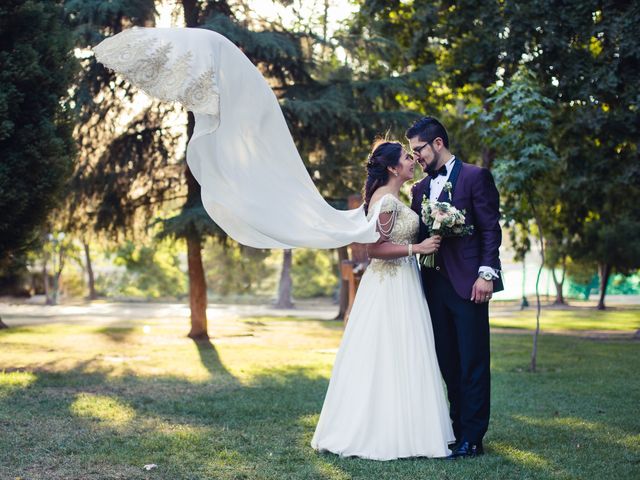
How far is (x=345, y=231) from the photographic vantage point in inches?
240

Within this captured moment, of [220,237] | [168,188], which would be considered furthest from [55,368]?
[168,188]

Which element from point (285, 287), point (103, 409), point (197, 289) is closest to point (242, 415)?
point (103, 409)

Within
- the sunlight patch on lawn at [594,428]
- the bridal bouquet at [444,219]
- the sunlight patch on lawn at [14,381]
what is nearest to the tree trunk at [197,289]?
the sunlight patch on lawn at [14,381]

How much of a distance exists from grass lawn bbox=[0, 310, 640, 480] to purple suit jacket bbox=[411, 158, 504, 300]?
1.43 metres

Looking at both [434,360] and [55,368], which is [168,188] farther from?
[434,360]

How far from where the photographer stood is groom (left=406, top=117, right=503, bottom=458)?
602 cm

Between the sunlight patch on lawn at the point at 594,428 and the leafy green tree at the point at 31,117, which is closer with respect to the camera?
the sunlight patch on lawn at the point at 594,428

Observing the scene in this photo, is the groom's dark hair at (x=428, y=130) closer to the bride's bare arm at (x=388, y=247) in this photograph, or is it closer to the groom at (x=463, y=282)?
the groom at (x=463, y=282)

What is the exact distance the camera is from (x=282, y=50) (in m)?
15.0

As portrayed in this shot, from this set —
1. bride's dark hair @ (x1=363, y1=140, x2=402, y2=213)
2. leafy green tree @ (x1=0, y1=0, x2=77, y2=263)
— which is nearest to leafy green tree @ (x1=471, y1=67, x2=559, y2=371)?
bride's dark hair @ (x1=363, y1=140, x2=402, y2=213)

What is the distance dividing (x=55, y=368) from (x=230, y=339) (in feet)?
22.3

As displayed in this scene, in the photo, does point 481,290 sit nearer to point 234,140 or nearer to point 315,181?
point 234,140

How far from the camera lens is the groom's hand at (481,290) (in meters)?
5.90

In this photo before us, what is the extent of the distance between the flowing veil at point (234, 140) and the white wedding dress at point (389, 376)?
460 millimetres
